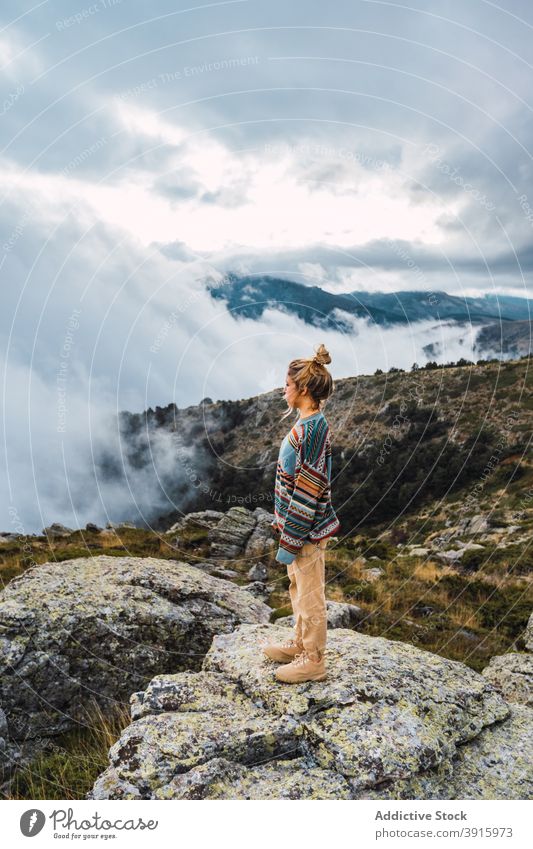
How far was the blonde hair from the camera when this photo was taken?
18.3 ft

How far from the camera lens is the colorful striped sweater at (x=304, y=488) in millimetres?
5566

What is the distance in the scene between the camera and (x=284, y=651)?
645cm

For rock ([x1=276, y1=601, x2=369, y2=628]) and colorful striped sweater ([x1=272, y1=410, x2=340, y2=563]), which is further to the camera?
rock ([x1=276, y1=601, x2=369, y2=628])

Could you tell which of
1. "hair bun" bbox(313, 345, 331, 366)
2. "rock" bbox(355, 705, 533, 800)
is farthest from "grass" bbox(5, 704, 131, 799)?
"hair bun" bbox(313, 345, 331, 366)

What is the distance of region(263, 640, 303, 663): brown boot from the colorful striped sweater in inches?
55.0

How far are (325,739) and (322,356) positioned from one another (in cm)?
371

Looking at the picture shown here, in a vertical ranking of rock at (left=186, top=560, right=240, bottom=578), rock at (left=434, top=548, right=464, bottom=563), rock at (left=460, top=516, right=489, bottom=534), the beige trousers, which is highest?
the beige trousers

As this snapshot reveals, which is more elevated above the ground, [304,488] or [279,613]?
[304,488]

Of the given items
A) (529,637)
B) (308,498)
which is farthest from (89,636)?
(529,637)

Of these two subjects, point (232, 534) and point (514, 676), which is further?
point (232, 534)

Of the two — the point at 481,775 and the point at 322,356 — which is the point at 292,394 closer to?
the point at 322,356

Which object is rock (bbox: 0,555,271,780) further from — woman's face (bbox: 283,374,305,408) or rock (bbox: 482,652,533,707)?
woman's face (bbox: 283,374,305,408)

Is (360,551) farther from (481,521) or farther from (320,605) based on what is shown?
(320,605)

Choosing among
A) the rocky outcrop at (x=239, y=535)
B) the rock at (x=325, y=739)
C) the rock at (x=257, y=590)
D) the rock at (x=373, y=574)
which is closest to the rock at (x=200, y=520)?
the rocky outcrop at (x=239, y=535)
